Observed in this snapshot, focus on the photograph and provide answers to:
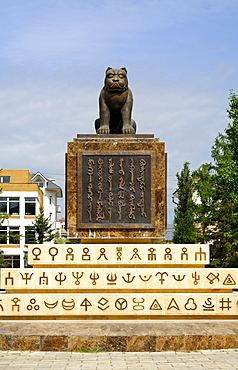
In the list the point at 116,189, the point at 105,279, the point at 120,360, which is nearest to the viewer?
the point at 120,360

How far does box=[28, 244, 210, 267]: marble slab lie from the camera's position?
10.6m

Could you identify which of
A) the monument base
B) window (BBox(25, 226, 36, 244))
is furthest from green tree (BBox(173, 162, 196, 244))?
the monument base

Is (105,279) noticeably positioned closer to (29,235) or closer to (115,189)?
(115,189)

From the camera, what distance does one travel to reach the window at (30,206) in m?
39.8

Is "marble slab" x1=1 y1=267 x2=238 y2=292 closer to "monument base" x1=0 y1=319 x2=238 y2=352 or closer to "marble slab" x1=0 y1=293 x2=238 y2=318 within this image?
"marble slab" x1=0 y1=293 x2=238 y2=318

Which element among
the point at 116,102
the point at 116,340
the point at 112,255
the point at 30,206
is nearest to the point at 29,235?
the point at 30,206

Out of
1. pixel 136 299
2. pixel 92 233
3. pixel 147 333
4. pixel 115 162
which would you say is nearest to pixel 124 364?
pixel 147 333

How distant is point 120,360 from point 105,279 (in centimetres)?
271

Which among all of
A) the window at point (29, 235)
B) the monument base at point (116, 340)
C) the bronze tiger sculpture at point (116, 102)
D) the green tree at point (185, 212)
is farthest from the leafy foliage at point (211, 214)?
the monument base at point (116, 340)

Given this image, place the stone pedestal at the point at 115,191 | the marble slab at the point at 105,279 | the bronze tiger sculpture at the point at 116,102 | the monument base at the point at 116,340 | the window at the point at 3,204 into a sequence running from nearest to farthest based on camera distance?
1. the monument base at the point at 116,340
2. the marble slab at the point at 105,279
3. the stone pedestal at the point at 115,191
4. the bronze tiger sculpture at the point at 116,102
5. the window at the point at 3,204

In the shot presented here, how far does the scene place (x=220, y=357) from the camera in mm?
7820

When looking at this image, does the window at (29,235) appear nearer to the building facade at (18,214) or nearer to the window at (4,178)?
the building facade at (18,214)

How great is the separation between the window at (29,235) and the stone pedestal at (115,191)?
26979 mm

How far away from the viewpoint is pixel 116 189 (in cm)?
1133
